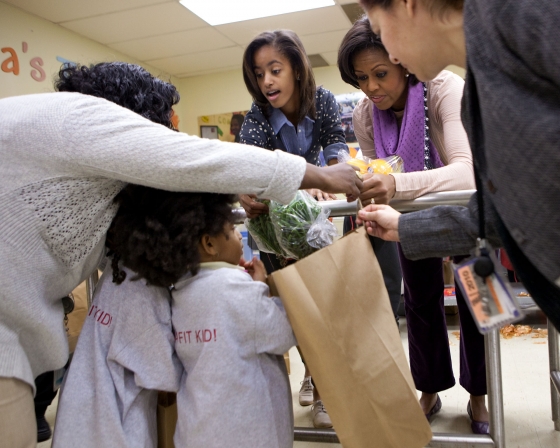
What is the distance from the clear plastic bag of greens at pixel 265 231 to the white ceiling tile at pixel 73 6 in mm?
3930

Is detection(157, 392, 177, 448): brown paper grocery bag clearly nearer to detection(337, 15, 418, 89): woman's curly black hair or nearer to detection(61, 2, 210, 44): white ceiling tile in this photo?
detection(337, 15, 418, 89): woman's curly black hair

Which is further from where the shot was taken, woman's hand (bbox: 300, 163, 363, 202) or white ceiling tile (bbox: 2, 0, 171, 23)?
white ceiling tile (bbox: 2, 0, 171, 23)

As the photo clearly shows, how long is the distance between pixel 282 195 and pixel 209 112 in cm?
661

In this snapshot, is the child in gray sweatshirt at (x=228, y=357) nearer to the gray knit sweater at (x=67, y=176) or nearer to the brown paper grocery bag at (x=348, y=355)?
the brown paper grocery bag at (x=348, y=355)

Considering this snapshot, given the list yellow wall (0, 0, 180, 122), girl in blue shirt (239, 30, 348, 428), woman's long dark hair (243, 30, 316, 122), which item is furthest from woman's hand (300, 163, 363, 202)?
yellow wall (0, 0, 180, 122)

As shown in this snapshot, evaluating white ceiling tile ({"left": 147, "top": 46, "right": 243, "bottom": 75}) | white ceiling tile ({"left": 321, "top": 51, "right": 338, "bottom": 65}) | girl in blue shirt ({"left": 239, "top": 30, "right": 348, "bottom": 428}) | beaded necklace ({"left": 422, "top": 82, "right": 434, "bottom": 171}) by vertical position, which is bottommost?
beaded necklace ({"left": 422, "top": 82, "right": 434, "bottom": 171})

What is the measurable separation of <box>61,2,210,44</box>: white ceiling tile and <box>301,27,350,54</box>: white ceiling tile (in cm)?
131

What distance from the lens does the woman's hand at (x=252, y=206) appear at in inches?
59.3

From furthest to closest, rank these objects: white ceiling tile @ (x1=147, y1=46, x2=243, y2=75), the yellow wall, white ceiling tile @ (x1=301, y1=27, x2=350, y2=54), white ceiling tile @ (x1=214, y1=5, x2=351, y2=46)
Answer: white ceiling tile @ (x1=147, y1=46, x2=243, y2=75)
white ceiling tile @ (x1=301, y1=27, x2=350, y2=54)
white ceiling tile @ (x1=214, y1=5, x2=351, y2=46)
the yellow wall

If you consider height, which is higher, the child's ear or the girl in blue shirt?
the girl in blue shirt

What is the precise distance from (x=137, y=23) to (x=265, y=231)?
14.8ft

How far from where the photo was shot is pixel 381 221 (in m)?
1.29

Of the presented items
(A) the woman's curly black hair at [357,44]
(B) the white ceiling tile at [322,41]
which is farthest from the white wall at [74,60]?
(A) the woman's curly black hair at [357,44]

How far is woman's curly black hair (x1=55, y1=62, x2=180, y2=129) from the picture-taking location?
49.9 inches
